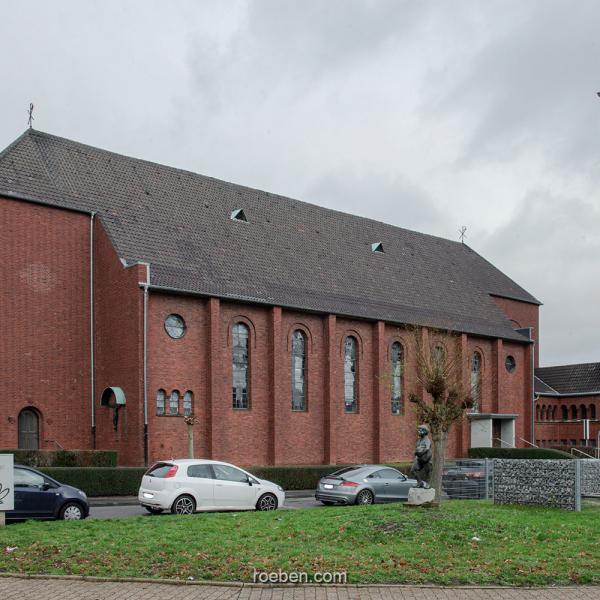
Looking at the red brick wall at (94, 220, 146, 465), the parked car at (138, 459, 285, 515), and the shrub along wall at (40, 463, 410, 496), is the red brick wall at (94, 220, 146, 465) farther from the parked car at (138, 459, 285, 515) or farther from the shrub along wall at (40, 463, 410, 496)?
the parked car at (138, 459, 285, 515)

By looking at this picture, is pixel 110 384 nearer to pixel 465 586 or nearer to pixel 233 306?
pixel 233 306

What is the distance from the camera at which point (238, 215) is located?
39.6 metres

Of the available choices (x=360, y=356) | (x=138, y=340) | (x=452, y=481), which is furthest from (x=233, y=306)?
(x=452, y=481)

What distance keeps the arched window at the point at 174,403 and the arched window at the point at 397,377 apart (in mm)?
12952

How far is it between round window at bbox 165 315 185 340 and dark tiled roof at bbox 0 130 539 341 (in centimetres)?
133

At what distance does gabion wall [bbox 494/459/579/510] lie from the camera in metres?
18.0

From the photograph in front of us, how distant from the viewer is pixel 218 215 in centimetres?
3850

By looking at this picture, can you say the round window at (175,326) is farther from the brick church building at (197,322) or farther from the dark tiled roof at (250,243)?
the dark tiled roof at (250,243)

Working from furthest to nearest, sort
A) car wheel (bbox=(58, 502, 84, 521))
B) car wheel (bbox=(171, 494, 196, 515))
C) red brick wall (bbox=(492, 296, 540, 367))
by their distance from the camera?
1. red brick wall (bbox=(492, 296, 540, 367))
2. car wheel (bbox=(171, 494, 196, 515))
3. car wheel (bbox=(58, 502, 84, 521))

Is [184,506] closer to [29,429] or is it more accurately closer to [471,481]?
[471,481]

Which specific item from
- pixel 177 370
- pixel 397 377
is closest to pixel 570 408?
pixel 397 377

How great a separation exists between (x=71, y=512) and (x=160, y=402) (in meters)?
13.5

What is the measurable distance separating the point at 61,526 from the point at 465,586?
301 inches

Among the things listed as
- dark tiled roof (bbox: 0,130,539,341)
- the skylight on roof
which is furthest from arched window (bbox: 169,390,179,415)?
the skylight on roof
